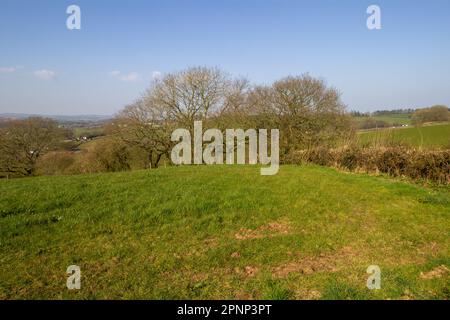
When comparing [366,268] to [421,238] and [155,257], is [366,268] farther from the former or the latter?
[155,257]

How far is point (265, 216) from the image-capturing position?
23.7ft

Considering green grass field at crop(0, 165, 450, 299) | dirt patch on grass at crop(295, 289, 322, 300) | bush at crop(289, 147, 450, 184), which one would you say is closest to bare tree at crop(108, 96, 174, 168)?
bush at crop(289, 147, 450, 184)

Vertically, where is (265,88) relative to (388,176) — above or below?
above

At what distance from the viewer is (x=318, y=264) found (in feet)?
16.0

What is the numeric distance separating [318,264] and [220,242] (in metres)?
1.86

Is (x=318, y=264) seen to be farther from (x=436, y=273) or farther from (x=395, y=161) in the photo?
(x=395, y=161)

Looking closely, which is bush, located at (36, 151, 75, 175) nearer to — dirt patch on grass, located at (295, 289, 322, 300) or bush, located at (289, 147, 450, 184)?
bush, located at (289, 147, 450, 184)

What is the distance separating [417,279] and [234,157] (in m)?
22.9

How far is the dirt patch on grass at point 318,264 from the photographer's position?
466 cm

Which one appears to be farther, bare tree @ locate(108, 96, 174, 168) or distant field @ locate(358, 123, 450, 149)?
bare tree @ locate(108, 96, 174, 168)

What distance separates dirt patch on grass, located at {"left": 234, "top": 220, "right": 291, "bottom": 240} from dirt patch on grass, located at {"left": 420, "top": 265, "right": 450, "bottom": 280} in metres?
2.52

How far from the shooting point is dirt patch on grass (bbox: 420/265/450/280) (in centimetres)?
446
